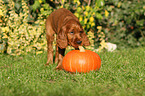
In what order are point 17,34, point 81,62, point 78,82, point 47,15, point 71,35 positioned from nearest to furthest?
point 78,82
point 81,62
point 71,35
point 17,34
point 47,15

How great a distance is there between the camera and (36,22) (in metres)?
6.66

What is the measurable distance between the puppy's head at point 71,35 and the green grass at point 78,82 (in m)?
0.61

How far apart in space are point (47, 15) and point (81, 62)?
3386 millimetres

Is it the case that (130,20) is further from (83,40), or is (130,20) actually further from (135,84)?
(135,84)

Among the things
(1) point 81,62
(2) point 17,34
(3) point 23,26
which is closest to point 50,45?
(1) point 81,62

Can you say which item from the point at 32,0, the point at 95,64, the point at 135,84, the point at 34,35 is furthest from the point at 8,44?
the point at 135,84

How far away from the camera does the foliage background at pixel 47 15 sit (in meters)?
6.06

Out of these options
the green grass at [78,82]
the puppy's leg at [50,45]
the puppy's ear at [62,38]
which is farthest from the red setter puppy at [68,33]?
the green grass at [78,82]

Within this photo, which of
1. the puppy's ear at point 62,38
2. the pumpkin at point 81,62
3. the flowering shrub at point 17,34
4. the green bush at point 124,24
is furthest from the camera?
the green bush at point 124,24

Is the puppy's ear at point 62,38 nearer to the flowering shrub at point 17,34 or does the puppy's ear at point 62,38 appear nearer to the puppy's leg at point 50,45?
the puppy's leg at point 50,45

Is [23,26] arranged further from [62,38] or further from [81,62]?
[81,62]

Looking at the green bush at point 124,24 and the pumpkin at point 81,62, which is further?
the green bush at point 124,24

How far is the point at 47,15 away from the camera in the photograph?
21.9 feet

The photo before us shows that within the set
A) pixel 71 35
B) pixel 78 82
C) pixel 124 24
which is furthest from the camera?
pixel 124 24
